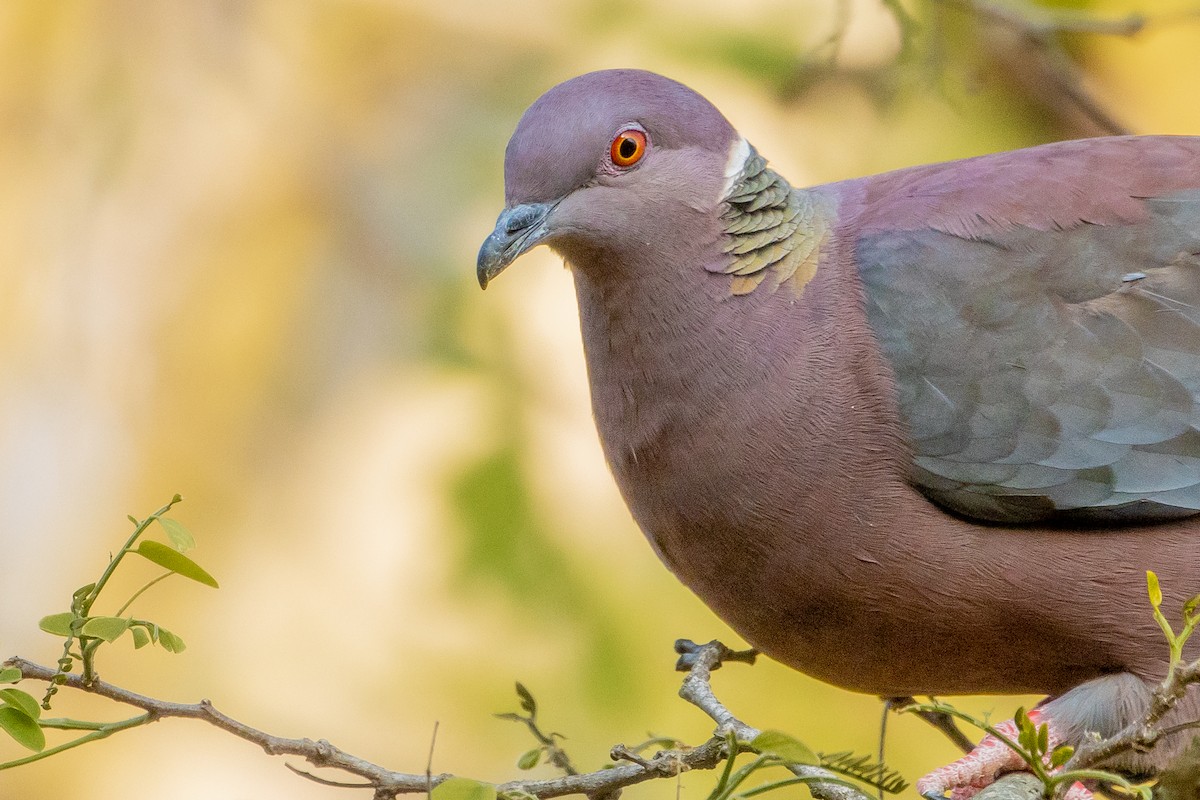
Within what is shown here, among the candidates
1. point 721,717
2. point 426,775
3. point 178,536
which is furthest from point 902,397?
point 178,536

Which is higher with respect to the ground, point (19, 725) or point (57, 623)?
point (57, 623)

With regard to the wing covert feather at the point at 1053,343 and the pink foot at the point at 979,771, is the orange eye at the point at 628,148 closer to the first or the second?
the wing covert feather at the point at 1053,343

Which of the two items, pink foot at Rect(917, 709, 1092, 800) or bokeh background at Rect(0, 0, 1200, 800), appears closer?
pink foot at Rect(917, 709, 1092, 800)

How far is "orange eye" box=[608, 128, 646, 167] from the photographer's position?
288cm

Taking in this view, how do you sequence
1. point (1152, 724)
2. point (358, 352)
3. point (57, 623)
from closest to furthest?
point (1152, 724)
point (57, 623)
point (358, 352)

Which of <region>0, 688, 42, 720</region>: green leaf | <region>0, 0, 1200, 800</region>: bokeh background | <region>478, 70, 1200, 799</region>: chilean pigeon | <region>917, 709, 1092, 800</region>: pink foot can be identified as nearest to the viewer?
<region>0, 688, 42, 720</region>: green leaf

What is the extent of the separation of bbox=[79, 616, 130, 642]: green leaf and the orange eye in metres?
1.47

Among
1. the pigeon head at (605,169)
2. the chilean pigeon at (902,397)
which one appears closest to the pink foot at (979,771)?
the chilean pigeon at (902,397)

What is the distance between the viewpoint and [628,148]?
2.90 metres

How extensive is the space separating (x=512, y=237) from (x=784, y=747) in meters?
1.35

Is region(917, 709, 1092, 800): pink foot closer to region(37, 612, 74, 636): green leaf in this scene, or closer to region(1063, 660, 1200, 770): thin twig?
region(1063, 660, 1200, 770): thin twig

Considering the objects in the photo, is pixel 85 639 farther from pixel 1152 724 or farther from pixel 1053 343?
pixel 1053 343

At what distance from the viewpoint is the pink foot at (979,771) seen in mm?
2527

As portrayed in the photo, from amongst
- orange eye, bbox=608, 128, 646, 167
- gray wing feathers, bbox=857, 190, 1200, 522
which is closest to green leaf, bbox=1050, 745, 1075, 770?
gray wing feathers, bbox=857, 190, 1200, 522
